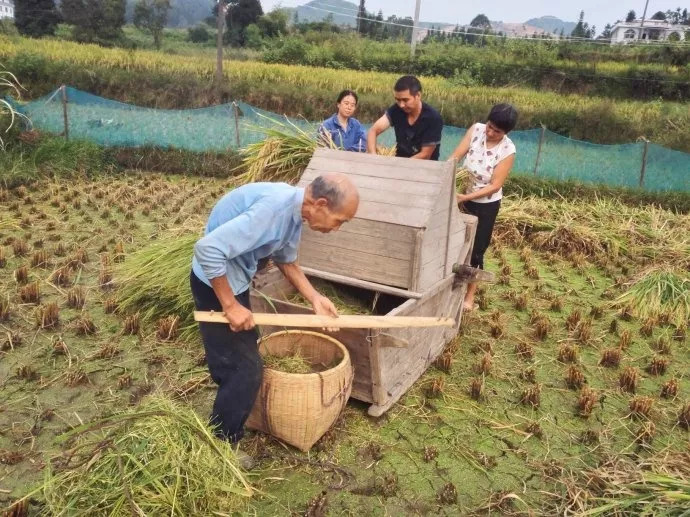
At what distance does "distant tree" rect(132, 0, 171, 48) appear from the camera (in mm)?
40066

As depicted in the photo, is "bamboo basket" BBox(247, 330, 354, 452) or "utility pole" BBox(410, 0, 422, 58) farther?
"utility pole" BBox(410, 0, 422, 58)

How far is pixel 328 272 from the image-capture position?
391 cm

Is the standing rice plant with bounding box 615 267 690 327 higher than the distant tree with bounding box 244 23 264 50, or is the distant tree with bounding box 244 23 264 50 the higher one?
the distant tree with bounding box 244 23 264 50

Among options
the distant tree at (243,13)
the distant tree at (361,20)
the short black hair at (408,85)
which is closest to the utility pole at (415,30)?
the distant tree at (361,20)

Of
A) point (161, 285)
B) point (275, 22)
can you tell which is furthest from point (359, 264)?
point (275, 22)

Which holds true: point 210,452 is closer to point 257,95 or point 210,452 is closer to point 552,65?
point 257,95

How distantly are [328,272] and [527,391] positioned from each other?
155 cm

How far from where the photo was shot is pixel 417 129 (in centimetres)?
453

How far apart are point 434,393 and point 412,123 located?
2.08 meters

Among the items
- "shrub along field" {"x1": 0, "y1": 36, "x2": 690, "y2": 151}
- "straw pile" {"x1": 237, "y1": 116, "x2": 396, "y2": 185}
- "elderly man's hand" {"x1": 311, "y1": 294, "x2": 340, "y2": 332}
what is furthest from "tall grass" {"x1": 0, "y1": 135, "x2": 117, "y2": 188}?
"shrub along field" {"x1": 0, "y1": 36, "x2": 690, "y2": 151}

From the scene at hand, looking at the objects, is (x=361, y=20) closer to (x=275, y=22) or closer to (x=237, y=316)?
(x=275, y=22)

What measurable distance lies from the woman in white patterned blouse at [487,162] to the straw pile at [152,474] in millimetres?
2724

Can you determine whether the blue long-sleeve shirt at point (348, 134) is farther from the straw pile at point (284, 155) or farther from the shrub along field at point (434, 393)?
the shrub along field at point (434, 393)

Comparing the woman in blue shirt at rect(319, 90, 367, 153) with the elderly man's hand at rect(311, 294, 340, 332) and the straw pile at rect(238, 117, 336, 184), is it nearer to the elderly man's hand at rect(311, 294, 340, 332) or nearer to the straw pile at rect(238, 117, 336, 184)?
the straw pile at rect(238, 117, 336, 184)
